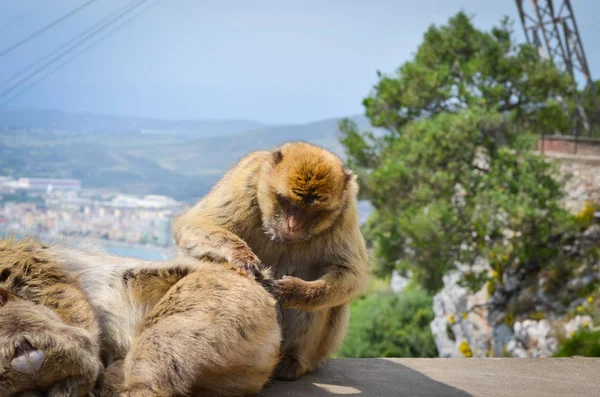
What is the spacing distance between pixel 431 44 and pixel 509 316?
8133mm

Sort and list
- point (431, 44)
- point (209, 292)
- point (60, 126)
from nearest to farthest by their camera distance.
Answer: point (209, 292) → point (431, 44) → point (60, 126)

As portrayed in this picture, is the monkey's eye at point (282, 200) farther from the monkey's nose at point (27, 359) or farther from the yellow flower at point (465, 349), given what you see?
the yellow flower at point (465, 349)

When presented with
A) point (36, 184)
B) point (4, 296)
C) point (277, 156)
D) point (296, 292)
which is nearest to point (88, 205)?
point (36, 184)

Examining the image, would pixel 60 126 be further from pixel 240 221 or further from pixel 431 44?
pixel 240 221

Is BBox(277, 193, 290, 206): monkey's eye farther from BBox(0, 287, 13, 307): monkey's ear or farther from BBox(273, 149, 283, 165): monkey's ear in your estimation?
BBox(0, 287, 13, 307): monkey's ear

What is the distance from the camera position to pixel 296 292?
9.66ft

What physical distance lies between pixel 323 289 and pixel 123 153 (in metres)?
32.7

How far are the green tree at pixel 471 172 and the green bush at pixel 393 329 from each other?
9.16 feet

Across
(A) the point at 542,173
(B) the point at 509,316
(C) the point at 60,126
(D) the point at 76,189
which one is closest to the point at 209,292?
(B) the point at 509,316

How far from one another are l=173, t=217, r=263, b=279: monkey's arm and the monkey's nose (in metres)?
1.00

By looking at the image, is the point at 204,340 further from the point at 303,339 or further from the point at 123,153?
the point at 123,153

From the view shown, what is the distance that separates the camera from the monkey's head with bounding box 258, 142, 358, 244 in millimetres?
3174

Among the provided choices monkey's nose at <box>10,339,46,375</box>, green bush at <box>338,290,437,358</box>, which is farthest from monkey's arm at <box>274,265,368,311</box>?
green bush at <box>338,290,437,358</box>

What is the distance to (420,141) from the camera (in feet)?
55.8
